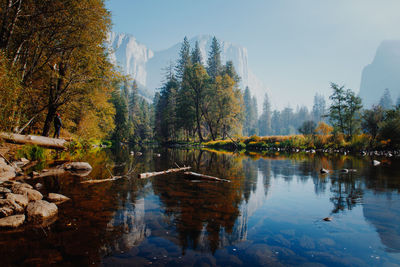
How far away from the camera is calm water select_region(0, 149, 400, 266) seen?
3.83 m

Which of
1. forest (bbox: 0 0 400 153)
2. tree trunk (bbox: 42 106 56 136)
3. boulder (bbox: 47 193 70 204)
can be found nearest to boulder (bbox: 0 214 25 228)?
boulder (bbox: 47 193 70 204)

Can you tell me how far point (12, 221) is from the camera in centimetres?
485

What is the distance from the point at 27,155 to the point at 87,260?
1594 centimetres

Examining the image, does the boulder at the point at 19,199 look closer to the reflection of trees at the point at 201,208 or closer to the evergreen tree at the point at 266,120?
the reflection of trees at the point at 201,208

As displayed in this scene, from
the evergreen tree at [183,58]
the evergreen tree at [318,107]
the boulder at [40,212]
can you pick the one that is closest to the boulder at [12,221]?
the boulder at [40,212]

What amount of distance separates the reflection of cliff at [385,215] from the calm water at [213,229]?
0.03 meters

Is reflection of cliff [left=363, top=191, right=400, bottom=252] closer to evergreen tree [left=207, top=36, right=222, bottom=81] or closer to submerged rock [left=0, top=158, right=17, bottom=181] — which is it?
submerged rock [left=0, top=158, right=17, bottom=181]

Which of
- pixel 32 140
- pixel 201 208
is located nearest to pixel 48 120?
pixel 32 140

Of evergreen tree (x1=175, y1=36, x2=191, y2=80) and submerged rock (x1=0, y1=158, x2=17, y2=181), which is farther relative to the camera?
evergreen tree (x1=175, y1=36, x2=191, y2=80)

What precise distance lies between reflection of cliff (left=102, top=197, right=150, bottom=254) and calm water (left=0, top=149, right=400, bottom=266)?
0.02m

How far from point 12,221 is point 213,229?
15.1 ft

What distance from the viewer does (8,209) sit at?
5.33 m

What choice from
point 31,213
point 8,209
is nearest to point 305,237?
point 31,213

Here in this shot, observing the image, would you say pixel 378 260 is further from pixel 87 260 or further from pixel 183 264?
pixel 87 260
